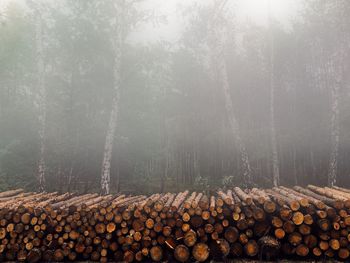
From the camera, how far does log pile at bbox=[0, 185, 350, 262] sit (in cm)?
579

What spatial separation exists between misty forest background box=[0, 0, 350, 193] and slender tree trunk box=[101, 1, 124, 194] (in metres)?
0.11

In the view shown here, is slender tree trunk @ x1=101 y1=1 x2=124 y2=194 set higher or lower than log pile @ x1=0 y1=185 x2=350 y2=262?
higher

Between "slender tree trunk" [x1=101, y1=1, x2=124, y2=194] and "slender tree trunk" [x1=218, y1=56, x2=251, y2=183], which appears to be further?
"slender tree trunk" [x1=218, y1=56, x2=251, y2=183]

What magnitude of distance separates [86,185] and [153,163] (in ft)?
16.7

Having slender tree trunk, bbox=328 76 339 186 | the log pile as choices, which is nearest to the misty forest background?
slender tree trunk, bbox=328 76 339 186

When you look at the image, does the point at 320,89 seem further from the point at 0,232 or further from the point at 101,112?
the point at 0,232

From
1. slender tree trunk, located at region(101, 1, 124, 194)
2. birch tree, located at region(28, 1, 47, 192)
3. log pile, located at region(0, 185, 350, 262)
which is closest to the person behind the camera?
log pile, located at region(0, 185, 350, 262)

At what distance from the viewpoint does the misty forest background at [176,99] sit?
17672 millimetres

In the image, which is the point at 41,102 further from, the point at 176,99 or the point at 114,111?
the point at 176,99

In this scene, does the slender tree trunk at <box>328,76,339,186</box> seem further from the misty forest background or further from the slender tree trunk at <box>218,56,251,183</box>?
the slender tree trunk at <box>218,56,251,183</box>

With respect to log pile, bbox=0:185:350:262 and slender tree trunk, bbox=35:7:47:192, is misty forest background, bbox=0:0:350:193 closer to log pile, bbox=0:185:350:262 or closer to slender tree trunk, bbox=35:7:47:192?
slender tree trunk, bbox=35:7:47:192

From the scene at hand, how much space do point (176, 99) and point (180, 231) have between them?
16.2m

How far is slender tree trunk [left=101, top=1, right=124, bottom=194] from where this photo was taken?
1423 centimetres

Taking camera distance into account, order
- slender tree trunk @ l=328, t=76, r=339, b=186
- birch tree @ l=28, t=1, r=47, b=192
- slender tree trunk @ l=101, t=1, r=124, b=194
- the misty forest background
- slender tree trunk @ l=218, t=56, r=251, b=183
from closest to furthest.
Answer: slender tree trunk @ l=101, t=1, r=124, b=194
birch tree @ l=28, t=1, r=47, b=192
slender tree trunk @ l=328, t=76, r=339, b=186
slender tree trunk @ l=218, t=56, r=251, b=183
the misty forest background
